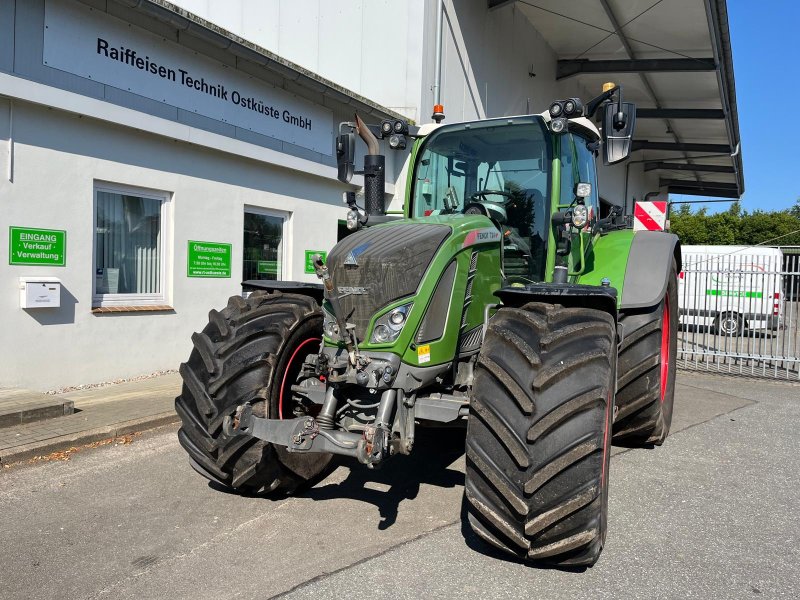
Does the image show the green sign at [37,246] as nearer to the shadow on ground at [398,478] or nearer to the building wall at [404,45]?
the shadow on ground at [398,478]

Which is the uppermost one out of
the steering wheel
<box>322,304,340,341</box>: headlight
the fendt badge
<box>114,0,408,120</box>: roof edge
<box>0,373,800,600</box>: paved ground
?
<box>114,0,408,120</box>: roof edge

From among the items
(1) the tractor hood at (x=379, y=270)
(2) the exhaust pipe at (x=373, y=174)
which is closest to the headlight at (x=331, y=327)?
(1) the tractor hood at (x=379, y=270)

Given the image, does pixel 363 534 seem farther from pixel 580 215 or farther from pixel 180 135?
pixel 180 135

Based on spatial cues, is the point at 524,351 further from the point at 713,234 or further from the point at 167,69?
the point at 713,234

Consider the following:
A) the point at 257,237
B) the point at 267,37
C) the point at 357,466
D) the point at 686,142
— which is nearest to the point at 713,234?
the point at 686,142

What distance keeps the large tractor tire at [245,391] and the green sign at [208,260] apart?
4.47m

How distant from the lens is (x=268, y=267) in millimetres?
9992

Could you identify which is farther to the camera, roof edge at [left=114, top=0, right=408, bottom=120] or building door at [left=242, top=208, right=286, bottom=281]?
building door at [left=242, top=208, right=286, bottom=281]

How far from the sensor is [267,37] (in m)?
13.9

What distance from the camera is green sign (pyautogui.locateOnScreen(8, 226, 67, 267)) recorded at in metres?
6.52

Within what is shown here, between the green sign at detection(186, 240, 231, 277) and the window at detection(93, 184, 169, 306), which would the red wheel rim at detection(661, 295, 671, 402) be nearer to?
the green sign at detection(186, 240, 231, 277)

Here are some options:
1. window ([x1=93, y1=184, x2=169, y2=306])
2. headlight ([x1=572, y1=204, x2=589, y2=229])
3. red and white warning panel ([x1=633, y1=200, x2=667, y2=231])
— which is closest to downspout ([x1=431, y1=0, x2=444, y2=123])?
red and white warning panel ([x1=633, y1=200, x2=667, y2=231])

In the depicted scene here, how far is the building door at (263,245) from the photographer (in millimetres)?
9531

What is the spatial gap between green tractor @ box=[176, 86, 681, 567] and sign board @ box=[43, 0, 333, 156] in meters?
3.62
